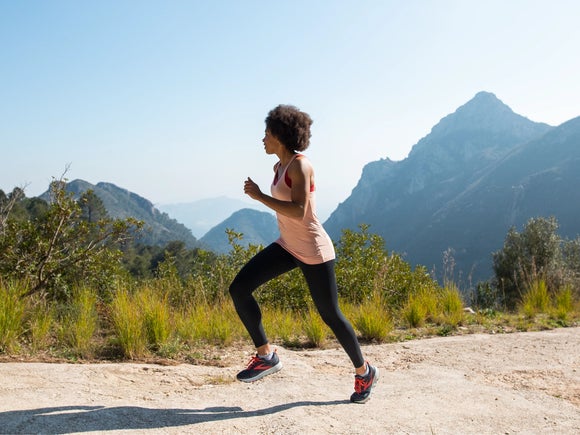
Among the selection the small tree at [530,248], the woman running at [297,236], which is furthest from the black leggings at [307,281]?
the small tree at [530,248]

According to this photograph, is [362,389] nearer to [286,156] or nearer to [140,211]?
[286,156]

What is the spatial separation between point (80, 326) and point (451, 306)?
519cm

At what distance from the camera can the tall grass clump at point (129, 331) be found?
14.9 ft

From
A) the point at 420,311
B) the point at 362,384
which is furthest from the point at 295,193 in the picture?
the point at 420,311

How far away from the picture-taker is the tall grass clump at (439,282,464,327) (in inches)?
Result: 269

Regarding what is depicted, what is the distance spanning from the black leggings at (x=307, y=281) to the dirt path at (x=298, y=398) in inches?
18.4

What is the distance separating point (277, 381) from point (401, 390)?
1.03 m

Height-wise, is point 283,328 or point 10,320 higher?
point 10,320

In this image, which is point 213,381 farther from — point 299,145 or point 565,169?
point 565,169

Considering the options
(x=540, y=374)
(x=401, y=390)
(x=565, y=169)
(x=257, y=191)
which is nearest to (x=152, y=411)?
(x=257, y=191)

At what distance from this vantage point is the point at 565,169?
154625mm

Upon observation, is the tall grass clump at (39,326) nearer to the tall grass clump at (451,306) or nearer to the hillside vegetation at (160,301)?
the hillside vegetation at (160,301)

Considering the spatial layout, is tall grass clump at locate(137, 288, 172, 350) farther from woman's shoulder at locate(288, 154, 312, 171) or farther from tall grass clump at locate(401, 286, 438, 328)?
tall grass clump at locate(401, 286, 438, 328)

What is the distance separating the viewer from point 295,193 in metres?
3.22
